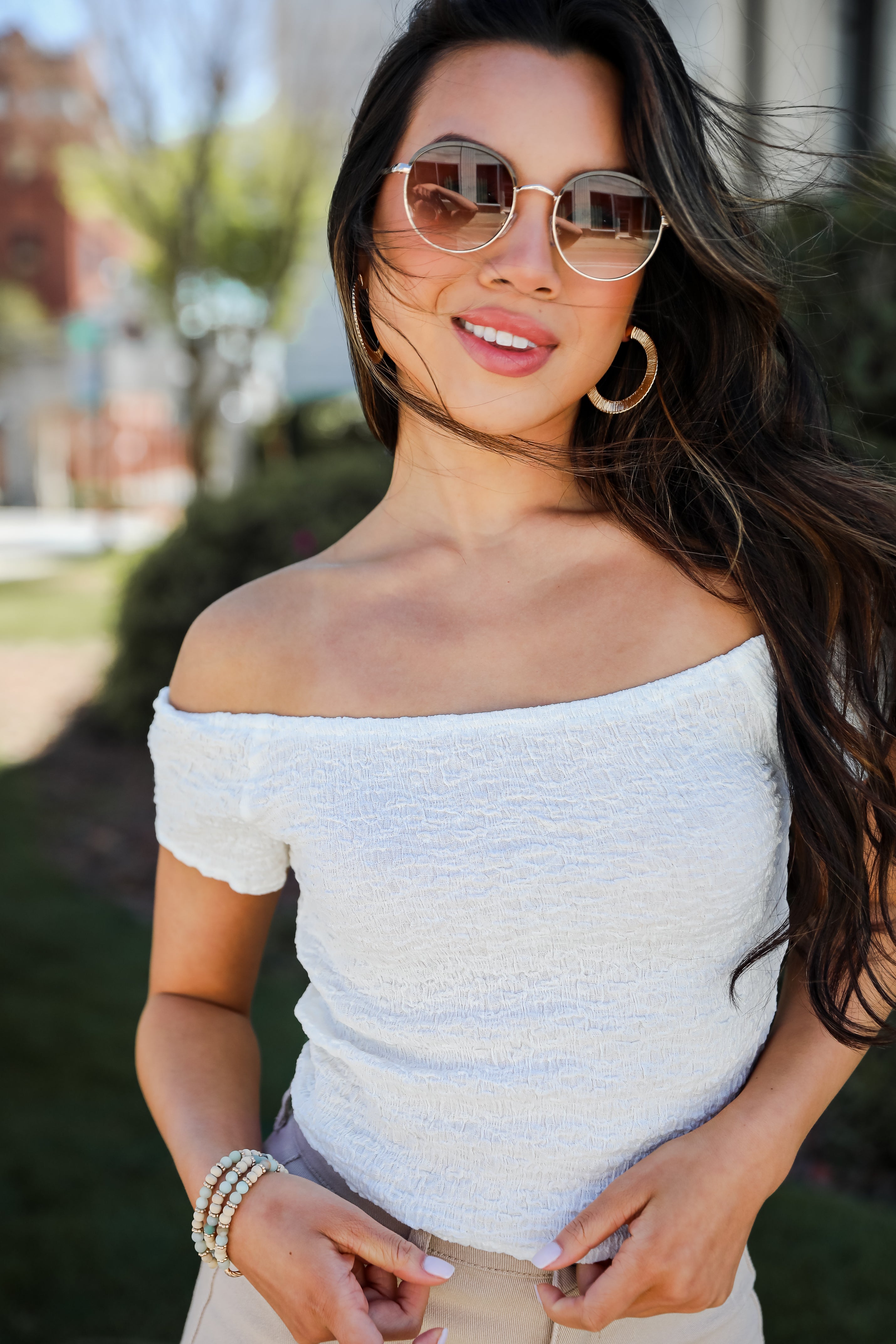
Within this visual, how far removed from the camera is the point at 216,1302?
4.71 ft

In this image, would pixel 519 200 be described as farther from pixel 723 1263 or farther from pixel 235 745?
pixel 723 1263

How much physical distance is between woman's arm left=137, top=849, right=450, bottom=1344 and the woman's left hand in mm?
157

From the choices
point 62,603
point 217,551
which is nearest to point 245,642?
point 217,551

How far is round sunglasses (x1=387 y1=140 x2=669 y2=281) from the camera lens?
4.59ft

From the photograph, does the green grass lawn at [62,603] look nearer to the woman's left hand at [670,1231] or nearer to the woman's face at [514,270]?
the woman's face at [514,270]

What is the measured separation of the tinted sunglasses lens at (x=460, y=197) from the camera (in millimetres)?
1398

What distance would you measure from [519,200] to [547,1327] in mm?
1353

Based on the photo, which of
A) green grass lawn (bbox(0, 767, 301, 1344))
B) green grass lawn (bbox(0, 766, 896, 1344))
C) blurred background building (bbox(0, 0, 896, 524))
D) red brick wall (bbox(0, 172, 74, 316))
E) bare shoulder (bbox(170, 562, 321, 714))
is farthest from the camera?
red brick wall (bbox(0, 172, 74, 316))

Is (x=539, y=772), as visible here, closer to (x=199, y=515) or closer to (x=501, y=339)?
(x=501, y=339)

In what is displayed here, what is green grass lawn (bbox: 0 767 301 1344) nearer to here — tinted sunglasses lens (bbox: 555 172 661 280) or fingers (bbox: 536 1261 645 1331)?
fingers (bbox: 536 1261 645 1331)

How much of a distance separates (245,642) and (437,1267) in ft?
2.59

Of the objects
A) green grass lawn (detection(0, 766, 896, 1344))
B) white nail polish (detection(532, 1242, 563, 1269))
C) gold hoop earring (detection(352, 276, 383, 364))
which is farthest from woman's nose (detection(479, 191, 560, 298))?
green grass lawn (detection(0, 766, 896, 1344))

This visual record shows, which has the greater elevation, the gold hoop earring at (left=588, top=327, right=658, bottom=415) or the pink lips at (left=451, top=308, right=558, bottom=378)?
the pink lips at (left=451, top=308, right=558, bottom=378)

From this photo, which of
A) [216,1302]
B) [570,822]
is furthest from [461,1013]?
[216,1302]
